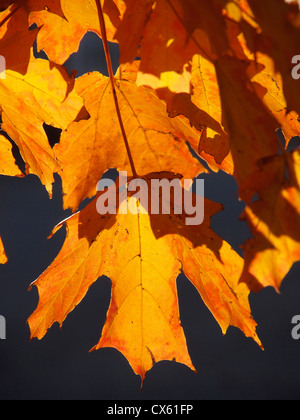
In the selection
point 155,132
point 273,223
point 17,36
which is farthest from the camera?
point 155,132

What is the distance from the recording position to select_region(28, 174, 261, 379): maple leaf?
1.80 ft

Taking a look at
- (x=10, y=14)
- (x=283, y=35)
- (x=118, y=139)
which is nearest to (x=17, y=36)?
(x=10, y=14)

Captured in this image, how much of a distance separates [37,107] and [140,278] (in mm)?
251


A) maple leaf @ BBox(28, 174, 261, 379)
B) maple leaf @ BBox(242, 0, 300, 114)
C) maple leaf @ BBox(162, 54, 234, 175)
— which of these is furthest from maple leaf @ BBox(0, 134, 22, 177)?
maple leaf @ BBox(242, 0, 300, 114)

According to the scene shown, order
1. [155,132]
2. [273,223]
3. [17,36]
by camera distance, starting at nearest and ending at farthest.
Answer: [273,223], [17,36], [155,132]

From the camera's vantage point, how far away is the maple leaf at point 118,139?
0.57 metres

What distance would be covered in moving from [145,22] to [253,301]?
2.17 meters

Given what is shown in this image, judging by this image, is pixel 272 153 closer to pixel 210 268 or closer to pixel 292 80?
pixel 292 80

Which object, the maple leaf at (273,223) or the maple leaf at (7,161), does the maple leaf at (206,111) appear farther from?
the maple leaf at (7,161)

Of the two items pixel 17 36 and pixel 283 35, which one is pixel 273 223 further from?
pixel 17 36

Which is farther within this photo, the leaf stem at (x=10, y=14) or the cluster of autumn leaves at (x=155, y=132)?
the leaf stem at (x=10, y=14)

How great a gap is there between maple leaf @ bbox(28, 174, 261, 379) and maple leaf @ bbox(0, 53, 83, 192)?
0.29ft

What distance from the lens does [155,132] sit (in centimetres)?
58

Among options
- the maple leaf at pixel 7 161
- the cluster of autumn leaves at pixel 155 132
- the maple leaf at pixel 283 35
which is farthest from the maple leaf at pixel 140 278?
the maple leaf at pixel 283 35
